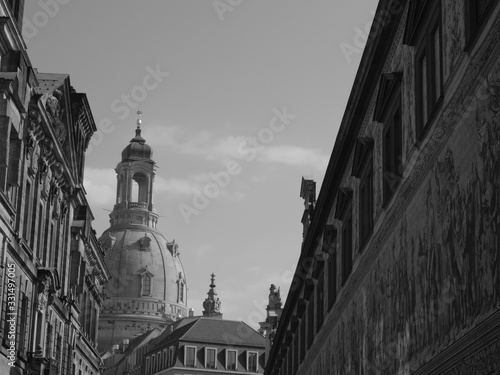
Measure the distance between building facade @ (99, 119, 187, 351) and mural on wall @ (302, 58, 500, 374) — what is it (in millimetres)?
142459

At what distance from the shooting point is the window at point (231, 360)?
10725cm

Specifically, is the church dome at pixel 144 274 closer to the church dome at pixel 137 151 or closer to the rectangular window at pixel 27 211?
the church dome at pixel 137 151

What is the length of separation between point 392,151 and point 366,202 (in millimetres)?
3831

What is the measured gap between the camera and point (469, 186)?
13023mm

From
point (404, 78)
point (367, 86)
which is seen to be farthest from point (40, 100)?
point (404, 78)

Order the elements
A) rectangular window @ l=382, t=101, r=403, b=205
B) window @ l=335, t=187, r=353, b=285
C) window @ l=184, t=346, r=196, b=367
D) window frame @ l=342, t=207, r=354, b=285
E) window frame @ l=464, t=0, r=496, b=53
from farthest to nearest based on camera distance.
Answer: window @ l=184, t=346, r=196, b=367, window @ l=335, t=187, r=353, b=285, window frame @ l=342, t=207, r=354, b=285, rectangular window @ l=382, t=101, r=403, b=205, window frame @ l=464, t=0, r=496, b=53

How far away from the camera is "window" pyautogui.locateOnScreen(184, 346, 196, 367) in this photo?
348 feet

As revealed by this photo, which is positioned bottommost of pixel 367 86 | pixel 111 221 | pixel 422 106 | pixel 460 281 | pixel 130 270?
pixel 460 281

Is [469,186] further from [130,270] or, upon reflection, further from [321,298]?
[130,270]

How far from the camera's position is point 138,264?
17162cm

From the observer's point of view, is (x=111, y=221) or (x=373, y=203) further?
(x=111, y=221)

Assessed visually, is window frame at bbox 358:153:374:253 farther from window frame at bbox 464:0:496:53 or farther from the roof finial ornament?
the roof finial ornament

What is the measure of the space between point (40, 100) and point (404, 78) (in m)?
19.5

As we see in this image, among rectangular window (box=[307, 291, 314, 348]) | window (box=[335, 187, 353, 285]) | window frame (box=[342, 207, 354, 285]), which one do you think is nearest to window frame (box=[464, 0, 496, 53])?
window frame (box=[342, 207, 354, 285])
